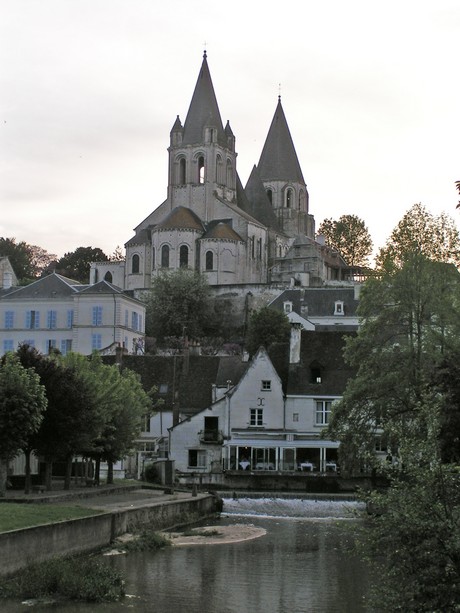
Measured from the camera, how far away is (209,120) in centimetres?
13250

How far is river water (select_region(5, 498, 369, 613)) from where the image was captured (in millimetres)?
24078

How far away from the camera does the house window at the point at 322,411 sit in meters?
58.2

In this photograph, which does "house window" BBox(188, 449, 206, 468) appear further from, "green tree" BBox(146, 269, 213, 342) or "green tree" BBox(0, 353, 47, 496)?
"green tree" BBox(146, 269, 213, 342)

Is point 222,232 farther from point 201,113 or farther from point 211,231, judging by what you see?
point 201,113

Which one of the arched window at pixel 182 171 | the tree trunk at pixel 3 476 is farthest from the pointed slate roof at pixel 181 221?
the tree trunk at pixel 3 476

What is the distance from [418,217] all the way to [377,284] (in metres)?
39.3

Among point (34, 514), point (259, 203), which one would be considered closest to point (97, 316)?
point (34, 514)

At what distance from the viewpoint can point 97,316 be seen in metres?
88.1

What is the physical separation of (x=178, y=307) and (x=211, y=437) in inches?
1941

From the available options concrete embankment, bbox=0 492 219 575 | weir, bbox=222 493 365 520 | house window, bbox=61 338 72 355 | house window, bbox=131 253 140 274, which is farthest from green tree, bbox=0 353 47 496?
house window, bbox=131 253 140 274

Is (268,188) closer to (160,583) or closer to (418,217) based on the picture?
(418,217)

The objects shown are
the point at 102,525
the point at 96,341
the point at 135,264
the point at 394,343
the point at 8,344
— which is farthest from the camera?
the point at 135,264

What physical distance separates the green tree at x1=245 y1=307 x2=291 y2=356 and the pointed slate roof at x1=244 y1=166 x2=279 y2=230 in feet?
169

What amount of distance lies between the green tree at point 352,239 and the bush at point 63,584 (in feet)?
415
